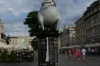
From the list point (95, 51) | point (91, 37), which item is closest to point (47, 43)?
point (95, 51)

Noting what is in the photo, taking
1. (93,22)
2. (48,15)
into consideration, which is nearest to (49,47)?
(48,15)

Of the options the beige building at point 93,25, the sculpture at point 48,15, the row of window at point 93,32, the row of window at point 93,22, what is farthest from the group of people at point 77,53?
the row of window at point 93,22

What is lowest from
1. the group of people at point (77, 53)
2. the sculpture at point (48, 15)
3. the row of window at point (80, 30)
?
the group of people at point (77, 53)

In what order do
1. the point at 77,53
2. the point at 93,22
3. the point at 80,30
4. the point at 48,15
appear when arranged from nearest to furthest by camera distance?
the point at 48,15 → the point at 77,53 → the point at 93,22 → the point at 80,30

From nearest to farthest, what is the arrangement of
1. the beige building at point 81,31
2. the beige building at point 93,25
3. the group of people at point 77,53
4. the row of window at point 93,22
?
the group of people at point 77,53 < the row of window at point 93,22 < the beige building at point 93,25 < the beige building at point 81,31

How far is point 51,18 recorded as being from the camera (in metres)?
9.52

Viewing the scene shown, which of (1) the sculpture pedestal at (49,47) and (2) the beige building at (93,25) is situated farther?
(2) the beige building at (93,25)

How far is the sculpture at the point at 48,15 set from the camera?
9500 mm

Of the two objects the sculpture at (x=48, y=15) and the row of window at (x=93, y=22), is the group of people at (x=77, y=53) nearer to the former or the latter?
the sculpture at (x=48, y=15)

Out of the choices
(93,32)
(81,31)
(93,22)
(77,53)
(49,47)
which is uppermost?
(93,22)

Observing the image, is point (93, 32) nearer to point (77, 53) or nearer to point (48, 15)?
point (77, 53)

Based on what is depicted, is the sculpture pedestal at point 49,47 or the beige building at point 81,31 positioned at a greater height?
the beige building at point 81,31

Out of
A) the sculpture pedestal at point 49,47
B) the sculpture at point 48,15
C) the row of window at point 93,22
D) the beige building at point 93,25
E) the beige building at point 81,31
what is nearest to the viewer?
the sculpture at point 48,15

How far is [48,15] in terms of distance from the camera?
9469 mm
